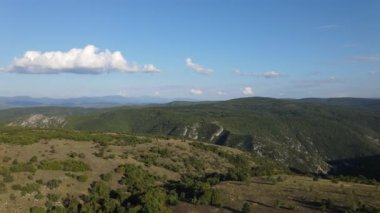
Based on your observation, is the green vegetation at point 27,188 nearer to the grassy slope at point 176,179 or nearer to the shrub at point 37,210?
the grassy slope at point 176,179

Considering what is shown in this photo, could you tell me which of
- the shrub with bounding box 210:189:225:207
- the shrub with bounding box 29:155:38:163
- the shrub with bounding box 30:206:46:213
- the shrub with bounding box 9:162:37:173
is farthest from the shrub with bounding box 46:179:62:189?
the shrub with bounding box 210:189:225:207

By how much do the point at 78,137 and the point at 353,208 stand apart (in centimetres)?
7001

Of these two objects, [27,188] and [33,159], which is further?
[33,159]

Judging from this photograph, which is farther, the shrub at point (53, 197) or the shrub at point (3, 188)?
the shrub at point (53, 197)

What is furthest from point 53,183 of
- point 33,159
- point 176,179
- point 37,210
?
point 176,179

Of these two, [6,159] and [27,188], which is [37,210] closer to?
[27,188]

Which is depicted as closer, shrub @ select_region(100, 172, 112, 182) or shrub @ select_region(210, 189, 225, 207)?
shrub @ select_region(210, 189, 225, 207)

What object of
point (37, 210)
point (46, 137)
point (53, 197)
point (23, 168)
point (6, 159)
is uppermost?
point (46, 137)

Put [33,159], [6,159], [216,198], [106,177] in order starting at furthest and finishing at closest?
1. [33,159]
2. [106,177]
3. [6,159]
4. [216,198]

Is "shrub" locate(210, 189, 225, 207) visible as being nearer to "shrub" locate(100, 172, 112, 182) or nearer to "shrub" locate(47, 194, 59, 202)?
"shrub" locate(47, 194, 59, 202)

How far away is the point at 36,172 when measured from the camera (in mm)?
68375

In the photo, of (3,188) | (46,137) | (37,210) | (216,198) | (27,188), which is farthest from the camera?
(46,137)

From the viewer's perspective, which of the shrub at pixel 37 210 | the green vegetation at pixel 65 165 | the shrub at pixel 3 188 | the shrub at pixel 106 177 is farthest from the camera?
the shrub at pixel 106 177

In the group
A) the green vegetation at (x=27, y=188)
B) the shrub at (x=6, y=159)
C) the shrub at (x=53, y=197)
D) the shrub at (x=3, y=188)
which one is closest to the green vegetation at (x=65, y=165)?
the shrub at (x=6, y=159)
